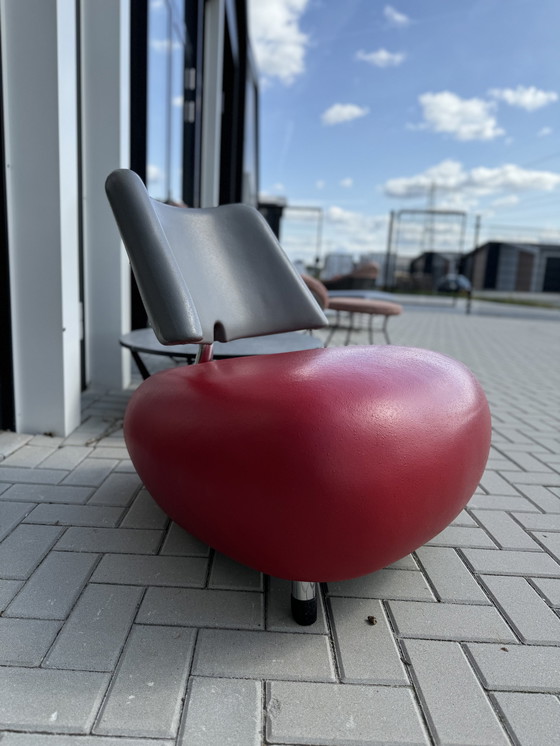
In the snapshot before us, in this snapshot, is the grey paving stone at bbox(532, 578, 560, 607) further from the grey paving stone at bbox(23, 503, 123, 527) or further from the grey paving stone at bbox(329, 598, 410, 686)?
the grey paving stone at bbox(23, 503, 123, 527)

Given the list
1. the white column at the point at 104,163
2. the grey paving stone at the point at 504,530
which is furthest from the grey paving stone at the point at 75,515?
the white column at the point at 104,163

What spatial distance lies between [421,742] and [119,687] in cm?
52

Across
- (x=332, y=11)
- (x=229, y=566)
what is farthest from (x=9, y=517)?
(x=332, y=11)

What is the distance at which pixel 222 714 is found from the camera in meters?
0.91

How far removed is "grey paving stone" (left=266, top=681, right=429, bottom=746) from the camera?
0.87 metres

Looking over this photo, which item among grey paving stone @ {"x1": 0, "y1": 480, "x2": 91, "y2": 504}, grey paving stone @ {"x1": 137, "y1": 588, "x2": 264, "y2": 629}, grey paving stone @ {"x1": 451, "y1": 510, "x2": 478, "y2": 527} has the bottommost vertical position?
grey paving stone @ {"x1": 451, "y1": 510, "x2": 478, "y2": 527}

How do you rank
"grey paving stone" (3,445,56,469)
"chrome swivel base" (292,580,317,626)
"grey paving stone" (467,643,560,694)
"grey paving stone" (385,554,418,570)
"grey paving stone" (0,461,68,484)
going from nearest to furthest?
1. "grey paving stone" (467,643,560,694)
2. "chrome swivel base" (292,580,317,626)
3. "grey paving stone" (385,554,418,570)
4. "grey paving stone" (0,461,68,484)
5. "grey paving stone" (3,445,56,469)

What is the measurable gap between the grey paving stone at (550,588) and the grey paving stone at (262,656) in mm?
589

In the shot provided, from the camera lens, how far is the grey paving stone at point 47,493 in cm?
170

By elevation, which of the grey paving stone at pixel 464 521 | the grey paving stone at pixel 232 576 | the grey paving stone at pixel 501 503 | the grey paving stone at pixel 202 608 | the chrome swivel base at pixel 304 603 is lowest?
the grey paving stone at pixel 501 503

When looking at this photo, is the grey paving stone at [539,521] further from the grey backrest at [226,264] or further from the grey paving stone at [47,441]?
the grey paving stone at [47,441]

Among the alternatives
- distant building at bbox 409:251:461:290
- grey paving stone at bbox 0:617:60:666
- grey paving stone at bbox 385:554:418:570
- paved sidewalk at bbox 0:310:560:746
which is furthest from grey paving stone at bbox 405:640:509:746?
distant building at bbox 409:251:461:290

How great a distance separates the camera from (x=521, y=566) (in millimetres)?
1462

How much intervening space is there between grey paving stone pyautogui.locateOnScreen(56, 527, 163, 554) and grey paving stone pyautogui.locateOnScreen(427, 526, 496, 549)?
793 millimetres
